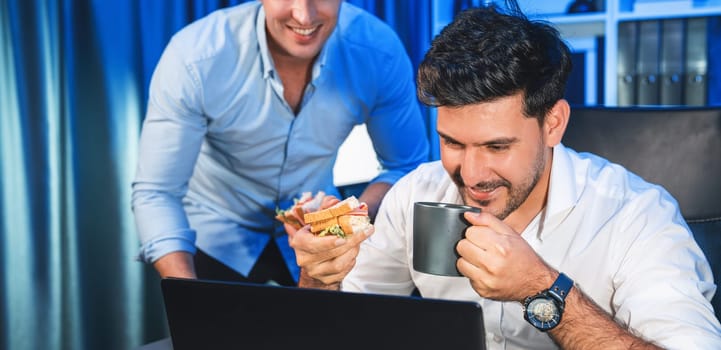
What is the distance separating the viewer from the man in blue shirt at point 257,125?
6.07 feet

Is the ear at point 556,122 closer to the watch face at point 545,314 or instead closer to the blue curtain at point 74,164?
the watch face at point 545,314

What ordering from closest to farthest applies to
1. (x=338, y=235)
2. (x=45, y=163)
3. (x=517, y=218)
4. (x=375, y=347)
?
(x=375, y=347), (x=338, y=235), (x=517, y=218), (x=45, y=163)

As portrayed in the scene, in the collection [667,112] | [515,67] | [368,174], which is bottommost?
[368,174]

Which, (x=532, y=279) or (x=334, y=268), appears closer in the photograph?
(x=532, y=279)

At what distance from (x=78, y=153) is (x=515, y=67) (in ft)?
5.32

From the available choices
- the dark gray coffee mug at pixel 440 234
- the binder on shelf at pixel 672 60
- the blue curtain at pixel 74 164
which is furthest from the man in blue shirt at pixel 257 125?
the binder on shelf at pixel 672 60

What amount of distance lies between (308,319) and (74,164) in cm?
183

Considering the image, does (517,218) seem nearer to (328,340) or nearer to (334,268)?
(334,268)

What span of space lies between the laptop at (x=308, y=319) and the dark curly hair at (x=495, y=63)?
61cm

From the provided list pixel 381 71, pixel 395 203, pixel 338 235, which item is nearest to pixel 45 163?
pixel 381 71

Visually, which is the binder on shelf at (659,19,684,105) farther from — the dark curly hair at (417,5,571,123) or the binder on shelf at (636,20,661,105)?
the dark curly hair at (417,5,571,123)

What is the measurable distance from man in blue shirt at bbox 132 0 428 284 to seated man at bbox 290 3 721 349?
21.6 inches

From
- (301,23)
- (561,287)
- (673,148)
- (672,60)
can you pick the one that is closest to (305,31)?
(301,23)

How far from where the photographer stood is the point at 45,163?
245 centimetres
